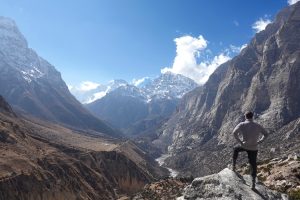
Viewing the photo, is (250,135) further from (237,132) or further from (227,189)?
(227,189)

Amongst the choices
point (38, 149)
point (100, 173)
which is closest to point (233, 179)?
point (38, 149)

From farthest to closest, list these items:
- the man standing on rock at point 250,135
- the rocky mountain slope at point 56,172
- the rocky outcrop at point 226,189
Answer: the rocky mountain slope at point 56,172, the man standing on rock at point 250,135, the rocky outcrop at point 226,189

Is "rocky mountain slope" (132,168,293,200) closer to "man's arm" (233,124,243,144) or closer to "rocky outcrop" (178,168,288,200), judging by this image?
"rocky outcrop" (178,168,288,200)

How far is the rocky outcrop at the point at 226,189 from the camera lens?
57.5 feet

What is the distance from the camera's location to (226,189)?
17.6 m

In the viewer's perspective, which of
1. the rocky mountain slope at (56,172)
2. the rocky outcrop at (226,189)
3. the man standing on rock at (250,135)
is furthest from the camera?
the rocky mountain slope at (56,172)

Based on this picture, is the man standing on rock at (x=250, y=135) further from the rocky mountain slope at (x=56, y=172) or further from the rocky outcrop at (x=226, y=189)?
the rocky mountain slope at (x=56, y=172)

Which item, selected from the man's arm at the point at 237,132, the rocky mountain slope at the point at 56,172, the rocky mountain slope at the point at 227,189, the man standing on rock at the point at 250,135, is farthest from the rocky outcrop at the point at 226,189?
the rocky mountain slope at the point at 56,172

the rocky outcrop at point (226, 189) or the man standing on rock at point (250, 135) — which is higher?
the man standing on rock at point (250, 135)

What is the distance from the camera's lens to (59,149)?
171 metres

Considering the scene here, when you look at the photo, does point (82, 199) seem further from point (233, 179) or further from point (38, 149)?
point (233, 179)

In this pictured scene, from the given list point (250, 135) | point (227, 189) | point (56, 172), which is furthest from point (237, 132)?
point (56, 172)

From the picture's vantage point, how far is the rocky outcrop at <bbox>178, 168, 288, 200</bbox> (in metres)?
17.5

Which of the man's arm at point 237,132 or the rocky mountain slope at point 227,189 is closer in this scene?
the rocky mountain slope at point 227,189
